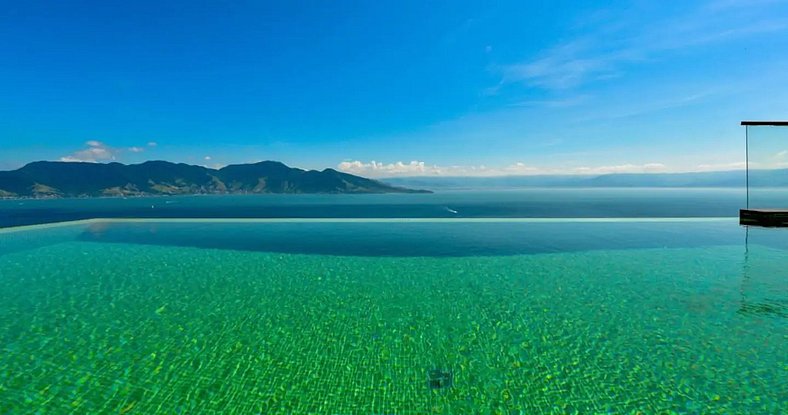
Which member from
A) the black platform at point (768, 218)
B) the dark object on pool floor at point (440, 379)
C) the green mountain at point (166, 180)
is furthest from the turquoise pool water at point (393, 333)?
the green mountain at point (166, 180)

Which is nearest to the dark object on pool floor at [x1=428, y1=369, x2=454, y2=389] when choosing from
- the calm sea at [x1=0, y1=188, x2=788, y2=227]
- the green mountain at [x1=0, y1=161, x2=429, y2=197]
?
the calm sea at [x1=0, y1=188, x2=788, y2=227]

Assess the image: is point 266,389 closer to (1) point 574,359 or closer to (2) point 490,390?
(2) point 490,390

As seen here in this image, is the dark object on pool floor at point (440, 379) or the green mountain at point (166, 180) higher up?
the green mountain at point (166, 180)

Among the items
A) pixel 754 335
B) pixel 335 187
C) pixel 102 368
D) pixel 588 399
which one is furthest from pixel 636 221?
pixel 335 187

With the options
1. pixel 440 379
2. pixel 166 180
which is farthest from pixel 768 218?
pixel 166 180

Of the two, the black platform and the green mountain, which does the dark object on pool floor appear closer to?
the black platform

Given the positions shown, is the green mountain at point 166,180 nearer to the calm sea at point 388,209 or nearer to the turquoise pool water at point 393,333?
the calm sea at point 388,209
